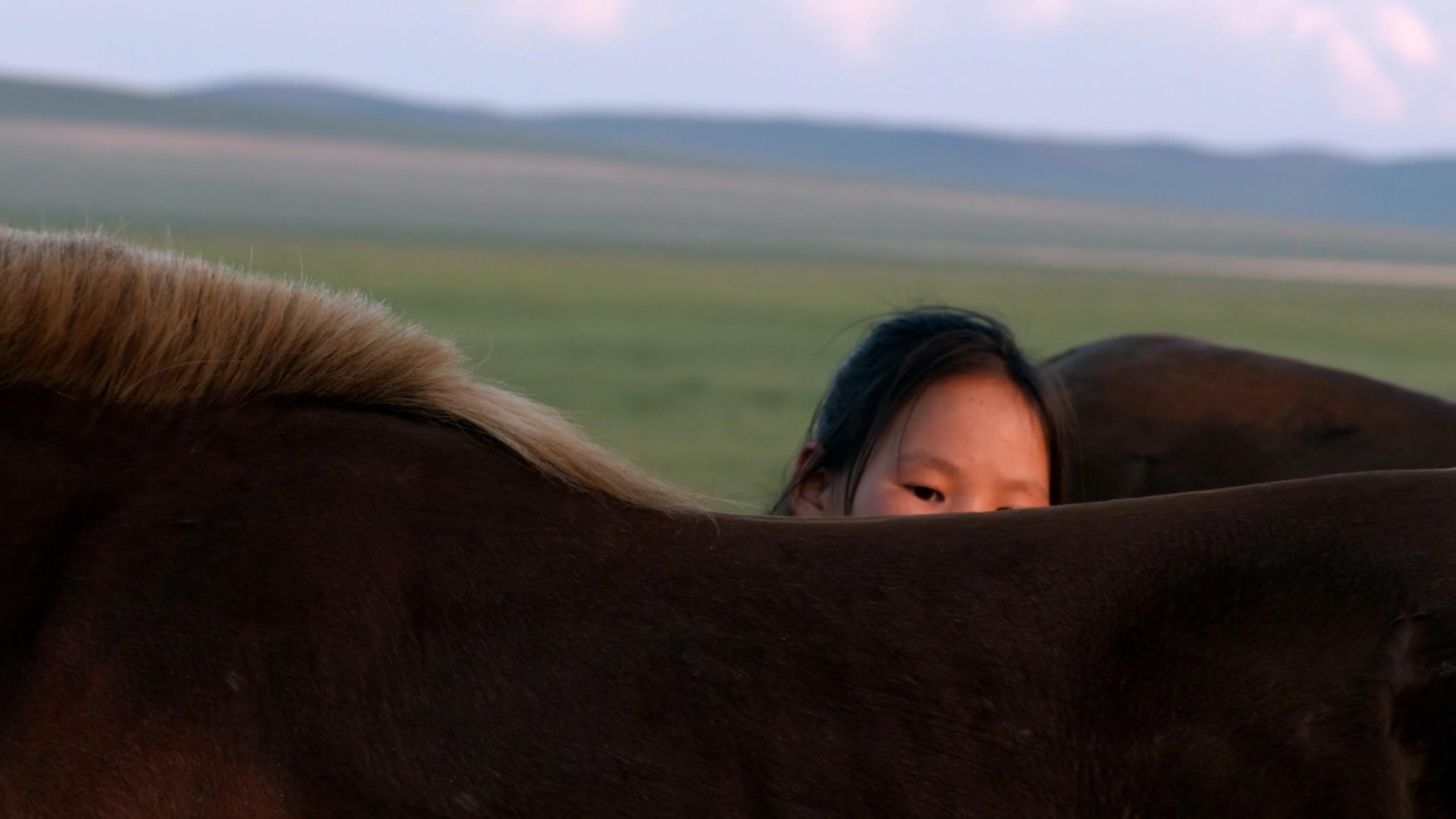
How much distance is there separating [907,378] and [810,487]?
271 millimetres

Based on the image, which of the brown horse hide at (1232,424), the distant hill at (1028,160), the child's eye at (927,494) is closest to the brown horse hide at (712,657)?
→ the child's eye at (927,494)

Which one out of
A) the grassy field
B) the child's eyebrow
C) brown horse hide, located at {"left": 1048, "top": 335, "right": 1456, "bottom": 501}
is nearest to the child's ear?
the child's eyebrow

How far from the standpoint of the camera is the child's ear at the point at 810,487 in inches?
106

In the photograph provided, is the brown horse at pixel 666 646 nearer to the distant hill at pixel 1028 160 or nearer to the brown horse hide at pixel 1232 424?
the brown horse hide at pixel 1232 424

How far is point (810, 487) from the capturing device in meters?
2.74

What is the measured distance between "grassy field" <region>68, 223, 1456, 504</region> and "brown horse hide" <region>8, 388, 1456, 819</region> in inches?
22.2

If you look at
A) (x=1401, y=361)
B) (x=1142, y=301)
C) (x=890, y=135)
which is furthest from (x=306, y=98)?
(x=1401, y=361)

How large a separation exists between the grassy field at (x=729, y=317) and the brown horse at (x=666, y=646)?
537mm

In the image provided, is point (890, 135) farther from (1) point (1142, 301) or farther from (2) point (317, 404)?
(2) point (317, 404)

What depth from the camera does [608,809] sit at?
1384 mm

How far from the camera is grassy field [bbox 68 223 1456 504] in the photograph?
45.2 ft

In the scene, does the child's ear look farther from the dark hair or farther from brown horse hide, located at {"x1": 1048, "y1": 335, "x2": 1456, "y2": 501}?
brown horse hide, located at {"x1": 1048, "y1": 335, "x2": 1456, "y2": 501}

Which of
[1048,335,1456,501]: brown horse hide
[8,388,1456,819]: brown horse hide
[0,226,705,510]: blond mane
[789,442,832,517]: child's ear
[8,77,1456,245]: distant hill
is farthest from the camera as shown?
[8,77,1456,245]: distant hill

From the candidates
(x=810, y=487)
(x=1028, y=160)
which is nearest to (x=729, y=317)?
(x=810, y=487)
